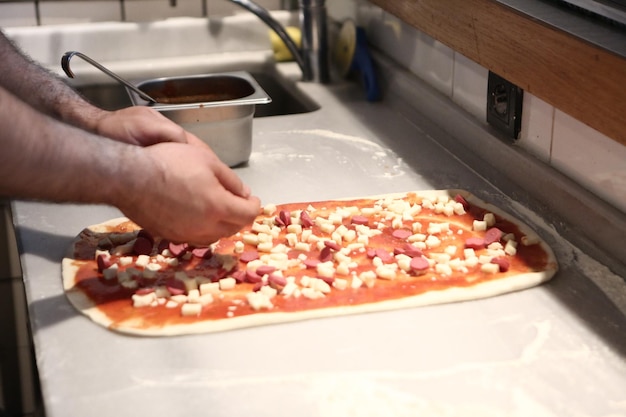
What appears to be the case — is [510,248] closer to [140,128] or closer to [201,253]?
[201,253]

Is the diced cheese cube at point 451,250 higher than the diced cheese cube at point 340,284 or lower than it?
higher

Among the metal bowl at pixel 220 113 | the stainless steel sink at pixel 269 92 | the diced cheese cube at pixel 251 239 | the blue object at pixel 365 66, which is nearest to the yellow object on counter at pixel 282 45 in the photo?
the stainless steel sink at pixel 269 92

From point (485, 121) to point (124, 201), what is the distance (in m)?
0.73

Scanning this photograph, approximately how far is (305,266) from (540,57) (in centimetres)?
43

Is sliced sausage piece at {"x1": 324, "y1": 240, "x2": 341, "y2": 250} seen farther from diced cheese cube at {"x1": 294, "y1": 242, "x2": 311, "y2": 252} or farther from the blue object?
the blue object

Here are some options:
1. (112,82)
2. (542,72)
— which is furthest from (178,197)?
(112,82)

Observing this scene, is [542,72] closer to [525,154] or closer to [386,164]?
[525,154]

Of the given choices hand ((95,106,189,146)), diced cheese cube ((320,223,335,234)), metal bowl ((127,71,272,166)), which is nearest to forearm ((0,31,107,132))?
hand ((95,106,189,146))

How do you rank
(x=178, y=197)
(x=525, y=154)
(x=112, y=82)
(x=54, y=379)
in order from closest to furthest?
(x=54, y=379) → (x=178, y=197) → (x=525, y=154) → (x=112, y=82)

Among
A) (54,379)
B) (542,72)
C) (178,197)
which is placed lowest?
(54,379)

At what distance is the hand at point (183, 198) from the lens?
1.00 m

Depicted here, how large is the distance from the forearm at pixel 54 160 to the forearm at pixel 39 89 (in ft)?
1.01

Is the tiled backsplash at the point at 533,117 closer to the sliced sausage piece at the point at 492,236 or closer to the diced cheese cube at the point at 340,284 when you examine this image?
the sliced sausage piece at the point at 492,236

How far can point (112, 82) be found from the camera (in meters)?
2.01
